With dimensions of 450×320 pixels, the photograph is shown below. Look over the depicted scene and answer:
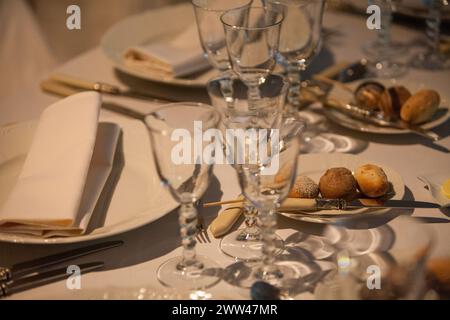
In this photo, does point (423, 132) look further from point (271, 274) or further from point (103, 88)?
point (103, 88)

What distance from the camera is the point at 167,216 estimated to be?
925 millimetres

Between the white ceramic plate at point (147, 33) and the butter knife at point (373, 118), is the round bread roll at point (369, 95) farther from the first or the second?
the white ceramic plate at point (147, 33)

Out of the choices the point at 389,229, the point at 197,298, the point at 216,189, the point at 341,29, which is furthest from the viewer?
the point at 341,29

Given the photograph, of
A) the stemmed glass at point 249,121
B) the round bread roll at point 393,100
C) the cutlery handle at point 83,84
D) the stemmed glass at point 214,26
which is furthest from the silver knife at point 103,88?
the round bread roll at point 393,100

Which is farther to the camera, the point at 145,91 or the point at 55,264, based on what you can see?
the point at 145,91

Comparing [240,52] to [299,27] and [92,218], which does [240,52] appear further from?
[92,218]

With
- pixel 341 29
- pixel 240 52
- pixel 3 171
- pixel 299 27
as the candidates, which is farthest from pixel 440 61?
pixel 3 171

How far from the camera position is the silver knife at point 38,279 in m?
0.78

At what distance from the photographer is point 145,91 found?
135cm

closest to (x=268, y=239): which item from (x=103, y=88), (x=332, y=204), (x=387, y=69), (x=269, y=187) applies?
(x=269, y=187)

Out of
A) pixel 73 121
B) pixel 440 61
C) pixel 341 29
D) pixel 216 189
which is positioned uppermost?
pixel 341 29

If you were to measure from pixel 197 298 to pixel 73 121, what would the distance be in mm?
410

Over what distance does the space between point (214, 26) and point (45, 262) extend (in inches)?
19.0

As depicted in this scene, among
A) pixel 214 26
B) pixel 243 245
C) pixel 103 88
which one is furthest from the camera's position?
pixel 103 88
